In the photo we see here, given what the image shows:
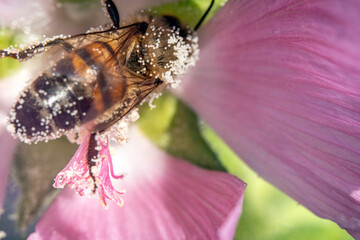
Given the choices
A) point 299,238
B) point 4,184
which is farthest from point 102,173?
point 299,238

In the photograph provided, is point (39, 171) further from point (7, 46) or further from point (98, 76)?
point (98, 76)

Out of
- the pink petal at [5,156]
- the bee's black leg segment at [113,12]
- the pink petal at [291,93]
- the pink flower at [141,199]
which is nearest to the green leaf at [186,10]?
the pink petal at [291,93]

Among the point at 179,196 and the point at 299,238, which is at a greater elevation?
the point at 179,196

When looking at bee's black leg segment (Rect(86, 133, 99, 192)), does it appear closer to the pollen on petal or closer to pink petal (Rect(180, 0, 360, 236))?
the pollen on petal

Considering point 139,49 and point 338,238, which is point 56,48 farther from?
point 338,238

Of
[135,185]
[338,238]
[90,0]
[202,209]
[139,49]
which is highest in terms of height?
[90,0]

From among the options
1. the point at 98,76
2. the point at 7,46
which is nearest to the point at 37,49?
the point at 98,76
